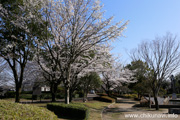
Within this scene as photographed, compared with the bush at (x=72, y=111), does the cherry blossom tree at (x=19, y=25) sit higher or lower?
higher

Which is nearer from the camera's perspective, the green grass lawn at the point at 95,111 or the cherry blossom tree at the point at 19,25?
the cherry blossom tree at the point at 19,25

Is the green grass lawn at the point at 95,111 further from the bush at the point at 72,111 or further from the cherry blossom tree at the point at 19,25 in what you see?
the cherry blossom tree at the point at 19,25

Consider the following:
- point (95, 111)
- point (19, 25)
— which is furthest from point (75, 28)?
point (95, 111)

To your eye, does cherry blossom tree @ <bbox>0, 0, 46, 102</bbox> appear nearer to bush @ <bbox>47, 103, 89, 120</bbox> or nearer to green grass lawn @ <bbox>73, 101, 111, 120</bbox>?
bush @ <bbox>47, 103, 89, 120</bbox>

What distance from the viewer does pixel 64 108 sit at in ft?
32.6

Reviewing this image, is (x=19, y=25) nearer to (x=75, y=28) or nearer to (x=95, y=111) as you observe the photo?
(x=75, y=28)

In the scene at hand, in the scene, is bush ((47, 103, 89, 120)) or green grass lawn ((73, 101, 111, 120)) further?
green grass lawn ((73, 101, 111, 120))

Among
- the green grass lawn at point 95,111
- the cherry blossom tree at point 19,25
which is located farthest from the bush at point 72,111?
the cherry blossom tree at point 19,25

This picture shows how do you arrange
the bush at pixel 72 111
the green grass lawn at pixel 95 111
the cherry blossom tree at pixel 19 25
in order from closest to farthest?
the bush at pixel 72 111 < the cherry blossom tree at pixel 19 25 < the green grass lawn at pixel 95 111

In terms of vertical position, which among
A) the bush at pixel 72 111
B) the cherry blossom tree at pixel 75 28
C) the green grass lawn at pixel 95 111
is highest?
the cherry blossom tree at pixel 75 28

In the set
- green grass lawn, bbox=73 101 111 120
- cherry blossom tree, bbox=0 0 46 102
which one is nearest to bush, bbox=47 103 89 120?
green grass lawn, bbox=73 101 111 120

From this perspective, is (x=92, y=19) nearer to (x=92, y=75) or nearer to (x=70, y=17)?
(x=70, y=17)

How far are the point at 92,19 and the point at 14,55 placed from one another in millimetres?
7181

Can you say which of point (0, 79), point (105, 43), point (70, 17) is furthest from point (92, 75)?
point (0, 79)
